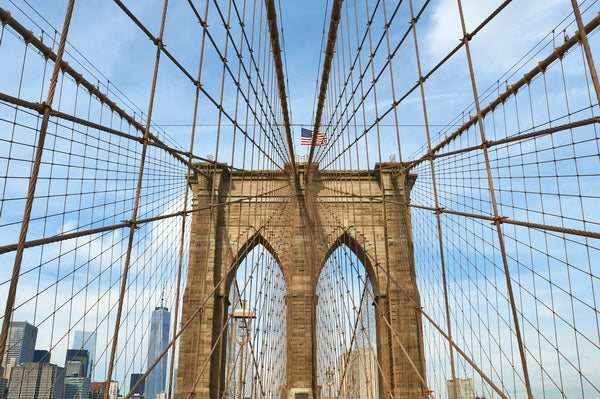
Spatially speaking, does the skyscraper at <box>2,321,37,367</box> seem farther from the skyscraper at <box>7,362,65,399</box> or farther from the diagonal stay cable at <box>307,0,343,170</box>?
the diagonal stay cable at <box>307,0,343,170</box>

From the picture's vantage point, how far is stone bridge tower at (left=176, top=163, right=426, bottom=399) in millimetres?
14336

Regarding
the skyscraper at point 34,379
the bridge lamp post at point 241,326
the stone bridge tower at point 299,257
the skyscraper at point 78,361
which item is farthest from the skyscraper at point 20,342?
the stone bridge tower at point 299,257

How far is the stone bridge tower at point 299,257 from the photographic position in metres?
Answer: 14.3

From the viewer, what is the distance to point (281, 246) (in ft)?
54.5

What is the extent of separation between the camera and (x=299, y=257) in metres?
16.3

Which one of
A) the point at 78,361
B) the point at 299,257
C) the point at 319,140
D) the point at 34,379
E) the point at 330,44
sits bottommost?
the point at 34,379

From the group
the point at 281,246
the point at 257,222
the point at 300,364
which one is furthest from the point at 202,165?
the point at 300,364

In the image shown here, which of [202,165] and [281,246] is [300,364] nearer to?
Result: [281,246]

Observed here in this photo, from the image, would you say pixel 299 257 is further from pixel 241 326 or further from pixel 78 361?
pixel 78 361

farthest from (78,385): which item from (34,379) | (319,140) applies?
(319,140)

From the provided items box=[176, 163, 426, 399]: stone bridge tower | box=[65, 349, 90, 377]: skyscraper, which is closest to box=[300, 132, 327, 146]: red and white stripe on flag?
box=[176, 163, 426, 399]: stone bridge tower

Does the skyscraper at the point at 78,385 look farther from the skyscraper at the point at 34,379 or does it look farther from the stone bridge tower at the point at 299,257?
the stone bridge tower at the point at 299,257

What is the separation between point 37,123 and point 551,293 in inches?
257

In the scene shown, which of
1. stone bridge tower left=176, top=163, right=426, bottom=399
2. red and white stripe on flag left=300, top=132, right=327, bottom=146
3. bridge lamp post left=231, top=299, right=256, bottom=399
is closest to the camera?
bridge lamp post left=231, top=299, right=256, bottom=399
